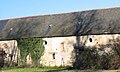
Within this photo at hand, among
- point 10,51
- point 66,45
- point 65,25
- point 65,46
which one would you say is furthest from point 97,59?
point 10,51

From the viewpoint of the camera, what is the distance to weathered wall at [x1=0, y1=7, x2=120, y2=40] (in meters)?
34.2

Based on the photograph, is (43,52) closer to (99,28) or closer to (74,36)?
(74,36)

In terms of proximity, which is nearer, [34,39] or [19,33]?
[34,39]

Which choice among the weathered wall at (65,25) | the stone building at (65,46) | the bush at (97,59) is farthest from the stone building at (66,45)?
the bush at (97,59)

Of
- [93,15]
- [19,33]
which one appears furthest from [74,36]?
[19,33]

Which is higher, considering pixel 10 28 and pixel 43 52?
pixel 10 28

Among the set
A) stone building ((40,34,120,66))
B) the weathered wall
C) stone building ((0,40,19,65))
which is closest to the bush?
stone building ((40,34,120,66))

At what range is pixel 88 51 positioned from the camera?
32.2 m

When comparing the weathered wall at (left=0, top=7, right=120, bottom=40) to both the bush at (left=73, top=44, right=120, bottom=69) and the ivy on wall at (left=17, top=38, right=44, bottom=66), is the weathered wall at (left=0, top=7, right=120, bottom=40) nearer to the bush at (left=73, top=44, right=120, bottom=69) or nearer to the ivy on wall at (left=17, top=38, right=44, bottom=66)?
the ivy on wall at (left=17, top=38, right=44, bottom=66)

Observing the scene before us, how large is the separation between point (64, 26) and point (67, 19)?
1.60m

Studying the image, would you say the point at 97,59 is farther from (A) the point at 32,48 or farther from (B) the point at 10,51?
(B) the point at 10,51

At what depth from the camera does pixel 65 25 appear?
37.5 m

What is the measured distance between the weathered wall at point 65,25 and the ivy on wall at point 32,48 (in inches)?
43.8

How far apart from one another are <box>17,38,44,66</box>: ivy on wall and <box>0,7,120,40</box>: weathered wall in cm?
111
